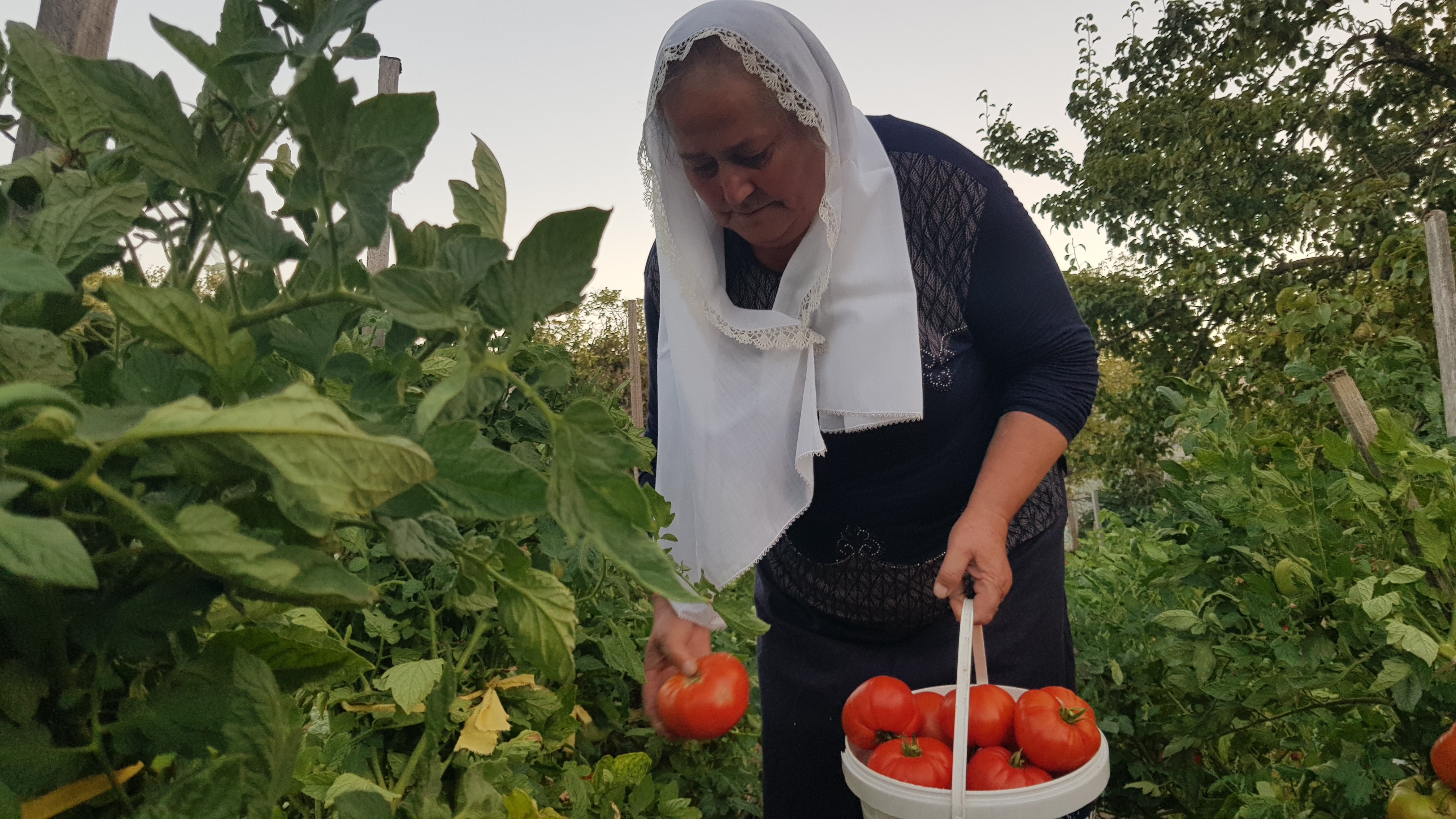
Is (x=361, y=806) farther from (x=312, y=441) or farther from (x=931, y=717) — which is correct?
(x=931, y=717)

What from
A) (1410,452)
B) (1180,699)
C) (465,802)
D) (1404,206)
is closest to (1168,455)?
(1404,206)

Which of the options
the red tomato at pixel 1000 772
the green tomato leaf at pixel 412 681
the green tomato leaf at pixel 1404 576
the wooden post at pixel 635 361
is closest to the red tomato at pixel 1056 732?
the red tomato at pixel 1000 772

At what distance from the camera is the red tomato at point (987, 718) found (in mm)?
1670

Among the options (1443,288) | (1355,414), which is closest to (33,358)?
(1355,414)

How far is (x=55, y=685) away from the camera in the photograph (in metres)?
0.37

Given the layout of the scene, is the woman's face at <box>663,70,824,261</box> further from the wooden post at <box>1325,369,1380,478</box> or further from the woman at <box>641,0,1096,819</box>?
the wooden post at <box>1325,369,1380,478</box>

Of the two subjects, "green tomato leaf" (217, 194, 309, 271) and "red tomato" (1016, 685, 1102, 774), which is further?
"red tomato" (1016, 685, 1102, 774)

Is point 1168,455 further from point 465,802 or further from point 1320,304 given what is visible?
point 465,802

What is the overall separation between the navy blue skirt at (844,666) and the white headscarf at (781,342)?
27 cm

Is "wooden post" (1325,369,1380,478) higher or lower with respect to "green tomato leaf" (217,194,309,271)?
lower

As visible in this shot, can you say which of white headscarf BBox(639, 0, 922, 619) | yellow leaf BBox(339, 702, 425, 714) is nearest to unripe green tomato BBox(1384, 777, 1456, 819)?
white headscarf BBox(639, 0, 922, 619)

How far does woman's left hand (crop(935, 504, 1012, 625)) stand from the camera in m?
1.71

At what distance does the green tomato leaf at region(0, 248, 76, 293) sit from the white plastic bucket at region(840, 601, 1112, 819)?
4.35 feet

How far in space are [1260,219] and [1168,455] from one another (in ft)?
10.3
